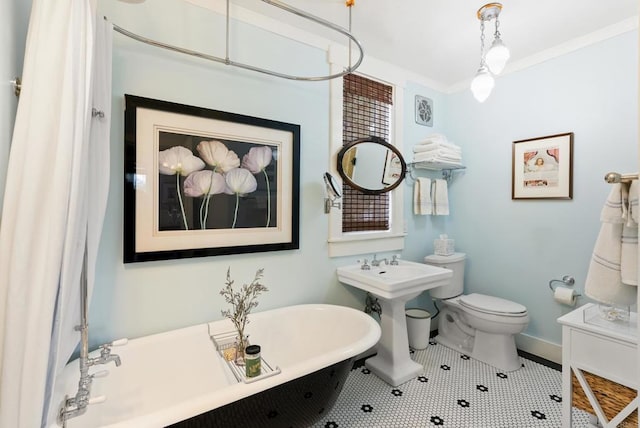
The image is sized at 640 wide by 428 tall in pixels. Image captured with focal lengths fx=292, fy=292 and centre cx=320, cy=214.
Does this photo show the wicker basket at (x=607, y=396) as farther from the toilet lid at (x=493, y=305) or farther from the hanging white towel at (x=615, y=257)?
the toilet lid at (x=493, y=305)

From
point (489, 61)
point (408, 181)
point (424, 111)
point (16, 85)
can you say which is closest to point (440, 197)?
point (408, 181)

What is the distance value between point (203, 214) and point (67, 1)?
3.51 feet

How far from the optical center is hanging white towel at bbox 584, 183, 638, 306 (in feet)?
4.14

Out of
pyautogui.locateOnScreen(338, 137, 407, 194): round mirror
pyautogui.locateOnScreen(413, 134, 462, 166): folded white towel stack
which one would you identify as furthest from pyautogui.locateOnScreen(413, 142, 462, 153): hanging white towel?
pyautogui.locateOnScreen(338, 137, 407, 194): round mirror

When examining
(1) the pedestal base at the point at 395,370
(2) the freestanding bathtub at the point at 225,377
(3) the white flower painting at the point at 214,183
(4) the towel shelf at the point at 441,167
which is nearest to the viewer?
(2) the freestanding bathtub at the point at 225,377

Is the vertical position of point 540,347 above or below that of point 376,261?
below

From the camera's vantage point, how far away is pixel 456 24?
1991mm

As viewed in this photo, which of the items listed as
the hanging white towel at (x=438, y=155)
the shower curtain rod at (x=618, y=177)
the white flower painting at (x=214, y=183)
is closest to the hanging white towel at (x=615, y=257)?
the shower curtain rod at (x=618, y=177)

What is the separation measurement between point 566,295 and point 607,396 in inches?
38.4

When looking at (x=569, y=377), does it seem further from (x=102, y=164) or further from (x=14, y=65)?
(x=14, y=65)

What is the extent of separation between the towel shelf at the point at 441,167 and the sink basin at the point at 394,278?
93cm

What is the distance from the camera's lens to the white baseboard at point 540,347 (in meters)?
2.30

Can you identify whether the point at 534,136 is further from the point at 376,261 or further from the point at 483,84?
Result: the point at 376,261

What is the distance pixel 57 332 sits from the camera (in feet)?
2.99
